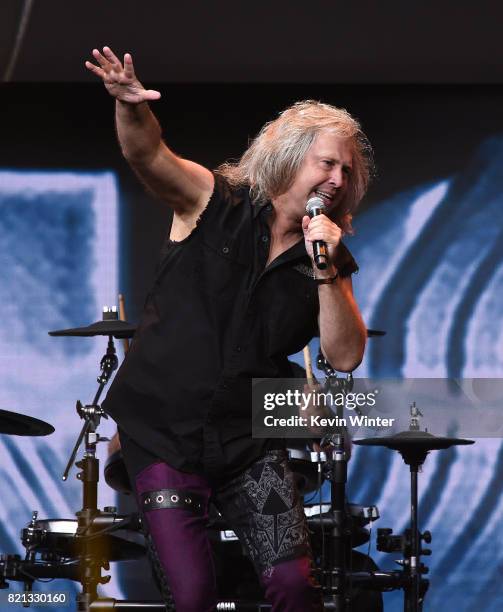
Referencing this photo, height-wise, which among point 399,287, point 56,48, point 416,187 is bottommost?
point 399,287

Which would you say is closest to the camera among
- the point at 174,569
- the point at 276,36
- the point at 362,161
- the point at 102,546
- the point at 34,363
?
the point at 174,569

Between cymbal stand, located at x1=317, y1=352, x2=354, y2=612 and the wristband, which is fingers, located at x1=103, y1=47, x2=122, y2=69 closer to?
the wristband

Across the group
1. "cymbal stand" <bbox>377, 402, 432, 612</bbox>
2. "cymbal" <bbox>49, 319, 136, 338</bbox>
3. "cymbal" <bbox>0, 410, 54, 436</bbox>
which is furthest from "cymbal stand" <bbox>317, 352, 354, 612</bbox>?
"cymbal" <bbox>0, 410, 54, 436</bbox>

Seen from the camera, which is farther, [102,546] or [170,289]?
[102,546]

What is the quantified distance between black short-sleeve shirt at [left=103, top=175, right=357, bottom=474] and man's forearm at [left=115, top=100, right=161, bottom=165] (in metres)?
0.23

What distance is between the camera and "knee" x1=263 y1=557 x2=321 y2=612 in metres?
2.30

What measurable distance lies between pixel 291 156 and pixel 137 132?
1.40 feet

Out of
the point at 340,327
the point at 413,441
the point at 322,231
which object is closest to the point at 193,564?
the point at 340,327

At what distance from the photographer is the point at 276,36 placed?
5.35m

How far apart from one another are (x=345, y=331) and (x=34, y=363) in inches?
140

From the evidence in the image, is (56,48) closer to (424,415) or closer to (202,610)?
(424,415)

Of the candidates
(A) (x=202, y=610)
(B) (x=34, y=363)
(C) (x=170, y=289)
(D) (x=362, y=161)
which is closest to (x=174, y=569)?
(A) (x=202, y=610)

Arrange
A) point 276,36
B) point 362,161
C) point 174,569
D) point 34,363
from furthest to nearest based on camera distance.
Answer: point 34,363 < point 276,36 < point 362,161 < point 174,569

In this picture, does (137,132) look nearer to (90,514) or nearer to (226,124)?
(90,514)
